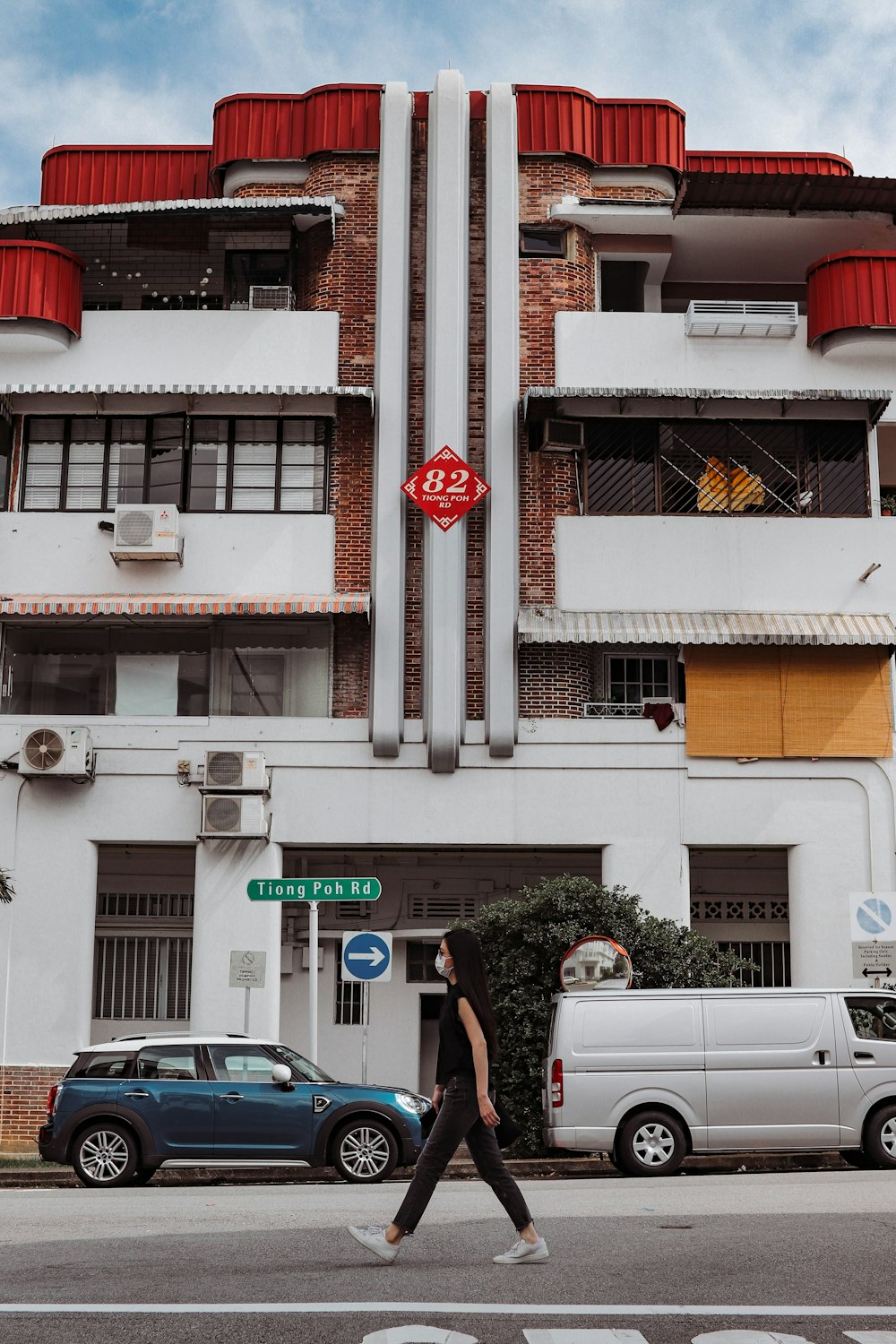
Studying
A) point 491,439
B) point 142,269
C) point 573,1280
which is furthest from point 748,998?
point 142,269

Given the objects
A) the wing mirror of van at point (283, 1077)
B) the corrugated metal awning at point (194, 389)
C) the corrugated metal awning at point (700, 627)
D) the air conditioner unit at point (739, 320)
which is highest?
the air conditioner unit at point (739, 320)

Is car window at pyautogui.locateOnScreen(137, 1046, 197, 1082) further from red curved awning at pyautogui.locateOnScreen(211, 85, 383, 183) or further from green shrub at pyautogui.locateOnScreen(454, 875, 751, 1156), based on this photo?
red curved awning at pyautogui.locateOnScreen(211, 85, 383, 183)

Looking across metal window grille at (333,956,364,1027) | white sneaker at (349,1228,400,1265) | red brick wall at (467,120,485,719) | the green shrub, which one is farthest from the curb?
white sneaker at (349,1228,400,1265)

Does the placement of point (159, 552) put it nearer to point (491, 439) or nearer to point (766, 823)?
point (491, 439)

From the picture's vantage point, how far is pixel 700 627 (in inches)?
911

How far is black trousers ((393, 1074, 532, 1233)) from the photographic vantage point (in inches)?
310

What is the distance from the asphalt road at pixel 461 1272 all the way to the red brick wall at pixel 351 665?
39.9 ft

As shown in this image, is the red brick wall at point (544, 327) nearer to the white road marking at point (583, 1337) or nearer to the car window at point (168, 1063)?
the car window at point (168, 1063)

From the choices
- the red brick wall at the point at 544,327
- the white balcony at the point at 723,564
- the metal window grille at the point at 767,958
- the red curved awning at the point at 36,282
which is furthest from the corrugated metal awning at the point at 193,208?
the metal window grille at the point at 767,958

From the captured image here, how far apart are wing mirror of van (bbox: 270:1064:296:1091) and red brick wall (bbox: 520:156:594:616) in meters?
9.97

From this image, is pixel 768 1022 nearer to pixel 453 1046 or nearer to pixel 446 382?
pixel 453 1046

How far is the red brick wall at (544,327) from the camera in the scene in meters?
23.8

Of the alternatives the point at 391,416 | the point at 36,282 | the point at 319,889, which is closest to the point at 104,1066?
the point at 319,889

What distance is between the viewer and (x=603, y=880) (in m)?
23.1
